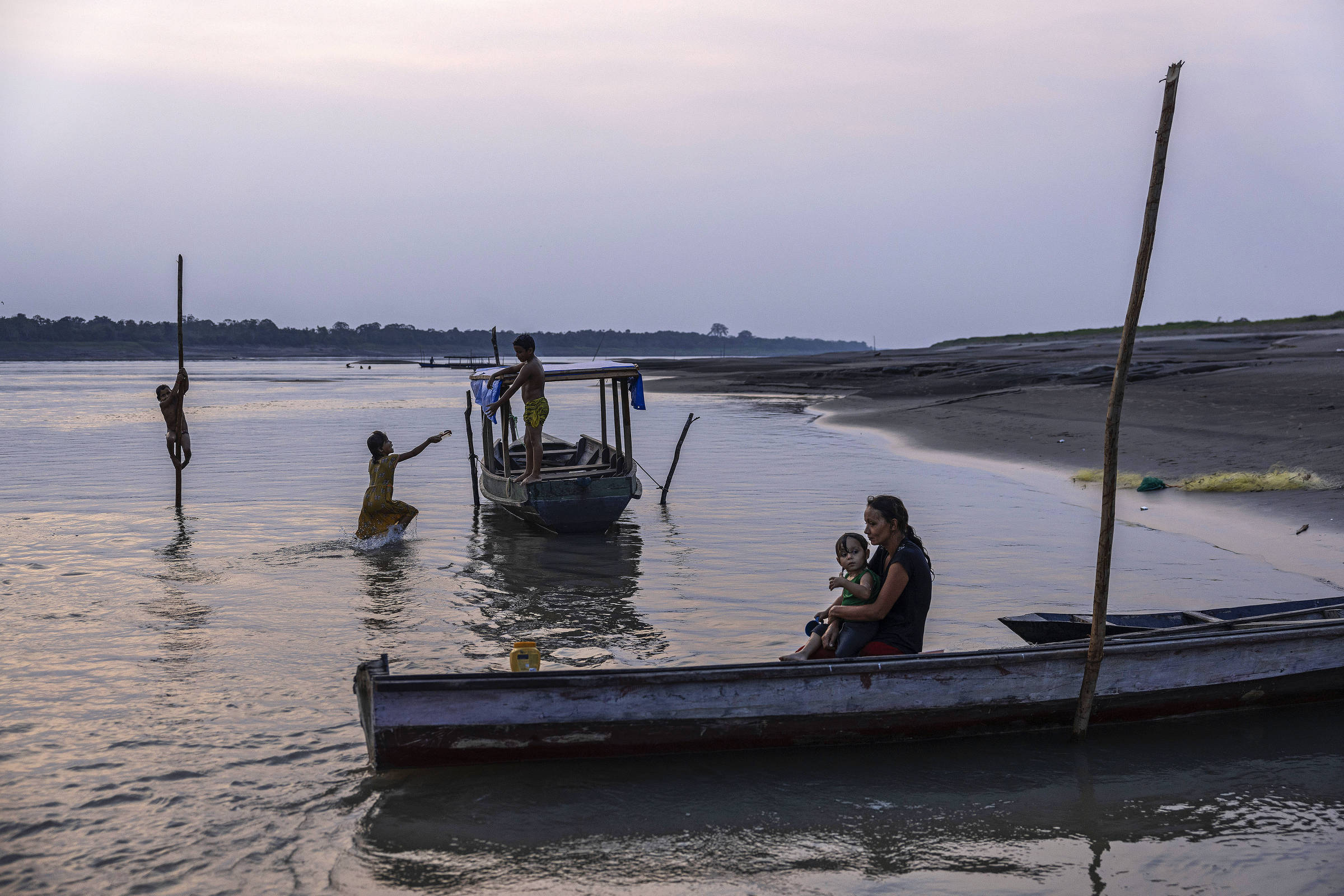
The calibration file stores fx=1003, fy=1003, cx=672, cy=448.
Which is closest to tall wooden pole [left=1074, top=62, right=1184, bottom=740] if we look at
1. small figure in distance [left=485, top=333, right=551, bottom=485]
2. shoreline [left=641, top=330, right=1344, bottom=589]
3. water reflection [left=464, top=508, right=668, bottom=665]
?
water reflection [left=464, top=508, right=668, bottom=665]

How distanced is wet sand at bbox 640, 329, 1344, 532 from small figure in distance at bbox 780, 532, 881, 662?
9171 mm

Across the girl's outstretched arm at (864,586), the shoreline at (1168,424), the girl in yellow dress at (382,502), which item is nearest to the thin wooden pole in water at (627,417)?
the girl in yellow dress at (382,502)

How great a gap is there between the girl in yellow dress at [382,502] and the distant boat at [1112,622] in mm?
7640

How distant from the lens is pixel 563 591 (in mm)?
11133

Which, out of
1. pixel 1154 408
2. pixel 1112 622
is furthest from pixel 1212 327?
pixel 1112 622

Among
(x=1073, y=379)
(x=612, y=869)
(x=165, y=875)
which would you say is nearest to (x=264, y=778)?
(x=165, y=875)

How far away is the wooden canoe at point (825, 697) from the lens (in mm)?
5820

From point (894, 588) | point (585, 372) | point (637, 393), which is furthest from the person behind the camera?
point (637, 393)

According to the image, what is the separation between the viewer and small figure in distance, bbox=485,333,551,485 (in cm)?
1304

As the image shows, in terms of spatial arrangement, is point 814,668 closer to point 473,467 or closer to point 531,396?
point 531,396

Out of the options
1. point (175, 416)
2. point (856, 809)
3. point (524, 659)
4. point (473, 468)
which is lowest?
point (856, 809)

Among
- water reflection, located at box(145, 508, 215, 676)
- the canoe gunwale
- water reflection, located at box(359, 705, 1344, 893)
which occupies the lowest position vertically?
water reflection, located at box(359, 705, 1344, 893)

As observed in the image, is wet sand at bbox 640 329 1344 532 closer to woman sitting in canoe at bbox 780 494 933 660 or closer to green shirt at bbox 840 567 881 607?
woman sitting in canoe at bbox 780 494 933 660

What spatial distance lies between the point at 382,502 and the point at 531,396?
2.39m
